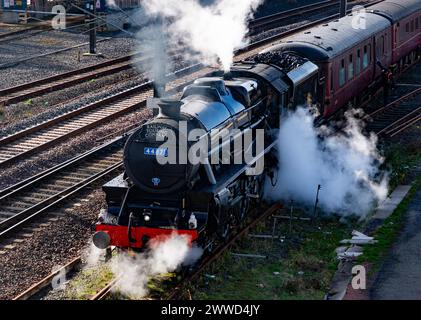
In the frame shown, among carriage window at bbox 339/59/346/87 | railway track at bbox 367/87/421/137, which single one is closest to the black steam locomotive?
carriage window at bbox 339/59/346/87

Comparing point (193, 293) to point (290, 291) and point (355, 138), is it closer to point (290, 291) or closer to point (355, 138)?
point (290, 291)

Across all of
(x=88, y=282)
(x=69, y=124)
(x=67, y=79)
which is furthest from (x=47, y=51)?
(x=88, y=282)

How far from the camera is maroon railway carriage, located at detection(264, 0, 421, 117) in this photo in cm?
1850

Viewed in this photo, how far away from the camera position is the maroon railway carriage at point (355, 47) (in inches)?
728

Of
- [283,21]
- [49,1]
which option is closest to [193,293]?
[283,21]

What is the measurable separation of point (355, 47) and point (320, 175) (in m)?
6.80

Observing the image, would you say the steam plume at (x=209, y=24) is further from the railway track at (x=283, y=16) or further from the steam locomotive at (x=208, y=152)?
the railway track at (x=283, y=16)

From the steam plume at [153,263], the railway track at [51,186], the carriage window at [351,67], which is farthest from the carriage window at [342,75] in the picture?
the steam plume at [153,263]

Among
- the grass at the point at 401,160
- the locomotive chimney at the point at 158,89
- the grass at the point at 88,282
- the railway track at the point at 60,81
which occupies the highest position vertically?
the locomotive chimney at the point at 158,89

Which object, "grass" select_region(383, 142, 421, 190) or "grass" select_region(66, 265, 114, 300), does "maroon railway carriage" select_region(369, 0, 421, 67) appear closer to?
"grass" select_region(383, 142, 421, 190)

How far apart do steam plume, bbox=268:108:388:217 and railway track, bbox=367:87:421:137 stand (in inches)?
167

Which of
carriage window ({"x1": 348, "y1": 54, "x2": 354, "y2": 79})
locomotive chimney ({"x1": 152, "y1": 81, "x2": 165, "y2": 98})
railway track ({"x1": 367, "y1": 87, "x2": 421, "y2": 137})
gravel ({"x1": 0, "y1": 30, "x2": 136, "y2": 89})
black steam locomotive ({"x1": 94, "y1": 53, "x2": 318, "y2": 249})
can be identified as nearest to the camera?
black steam locomotive ({"x1": 94, "y1": 53, "x2": 318, "y2": 249})

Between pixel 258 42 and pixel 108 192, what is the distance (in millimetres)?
21384

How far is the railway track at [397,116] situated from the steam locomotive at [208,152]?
134 inches
